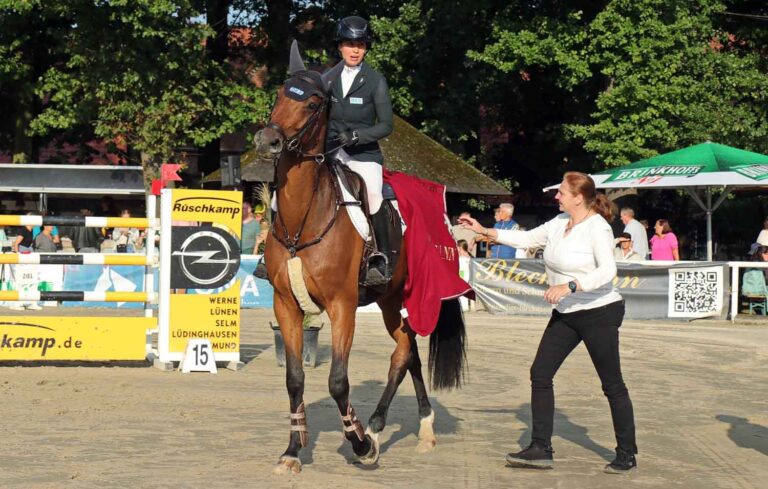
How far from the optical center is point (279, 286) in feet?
27.2

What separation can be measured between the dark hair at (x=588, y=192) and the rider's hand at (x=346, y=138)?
4.96ft

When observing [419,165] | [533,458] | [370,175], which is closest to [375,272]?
[370,175]

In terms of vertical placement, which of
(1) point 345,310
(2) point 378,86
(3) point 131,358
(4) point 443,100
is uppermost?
(4) point 443,100

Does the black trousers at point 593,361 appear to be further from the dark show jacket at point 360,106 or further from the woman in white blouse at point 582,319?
the dark show jacket at point 360,106

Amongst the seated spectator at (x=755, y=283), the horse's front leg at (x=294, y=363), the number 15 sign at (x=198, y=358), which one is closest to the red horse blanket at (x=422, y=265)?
the horse's front leg at (x=294, y=363)

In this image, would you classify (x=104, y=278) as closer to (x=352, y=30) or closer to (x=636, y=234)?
(x=636, y=234)

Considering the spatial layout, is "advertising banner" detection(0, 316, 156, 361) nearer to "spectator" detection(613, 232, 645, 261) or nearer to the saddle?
the saddle

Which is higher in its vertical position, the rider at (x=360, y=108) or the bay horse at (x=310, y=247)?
the rider at (x=360, y=108)

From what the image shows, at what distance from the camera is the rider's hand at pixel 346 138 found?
27.6 ft

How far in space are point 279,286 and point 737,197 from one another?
101ft

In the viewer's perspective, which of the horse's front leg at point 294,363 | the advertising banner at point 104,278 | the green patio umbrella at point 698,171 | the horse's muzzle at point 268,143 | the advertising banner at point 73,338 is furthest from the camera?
the advertising banner at point 104,278

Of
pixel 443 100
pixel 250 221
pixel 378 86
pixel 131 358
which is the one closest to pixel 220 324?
pixel 131 358

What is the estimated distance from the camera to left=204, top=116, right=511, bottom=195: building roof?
27.1 meters

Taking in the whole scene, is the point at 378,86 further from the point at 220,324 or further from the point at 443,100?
the point at 443,100
